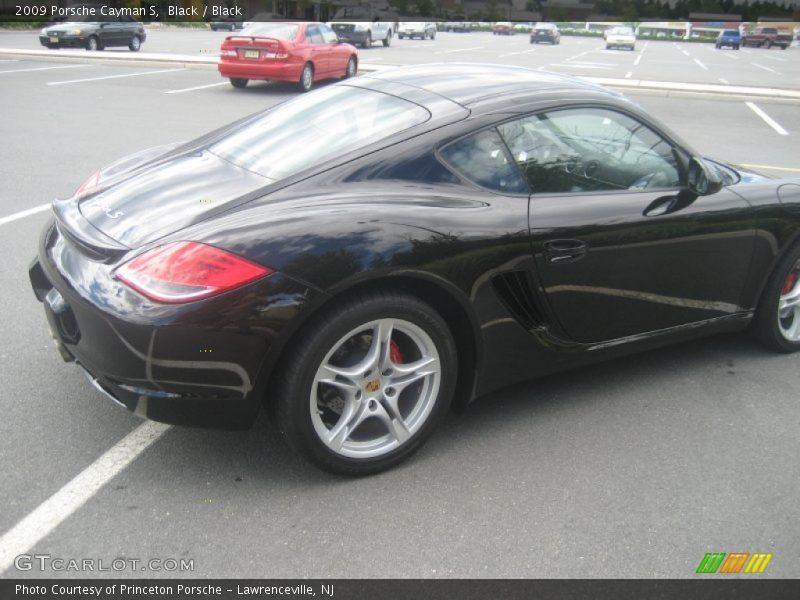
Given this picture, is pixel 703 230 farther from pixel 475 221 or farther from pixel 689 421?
pixel 475 221

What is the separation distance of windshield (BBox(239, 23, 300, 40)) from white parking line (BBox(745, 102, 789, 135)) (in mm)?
9168

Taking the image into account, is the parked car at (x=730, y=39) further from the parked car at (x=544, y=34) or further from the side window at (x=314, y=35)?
the side window at (x=314, y=35)

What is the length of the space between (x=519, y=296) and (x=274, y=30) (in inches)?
553

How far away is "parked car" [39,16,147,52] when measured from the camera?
23609 millimetres

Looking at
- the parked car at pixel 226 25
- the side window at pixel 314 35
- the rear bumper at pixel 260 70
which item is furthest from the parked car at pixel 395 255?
the parked car at pixel 226 25

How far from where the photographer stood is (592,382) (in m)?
3.80

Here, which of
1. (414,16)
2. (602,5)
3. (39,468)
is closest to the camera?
(39,468)

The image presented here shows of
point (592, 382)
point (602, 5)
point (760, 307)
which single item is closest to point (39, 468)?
point (592, 382)

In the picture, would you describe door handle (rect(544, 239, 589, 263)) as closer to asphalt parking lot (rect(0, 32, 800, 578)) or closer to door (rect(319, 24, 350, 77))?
asphalt parking lot (rect(0, 32, 800, 578))

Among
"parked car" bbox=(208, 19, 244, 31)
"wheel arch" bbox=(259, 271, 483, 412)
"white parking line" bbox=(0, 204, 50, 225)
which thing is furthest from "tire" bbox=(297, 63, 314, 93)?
"parked car" bbox=(208, 19, 244, 31)

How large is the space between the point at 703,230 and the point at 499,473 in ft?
5.03

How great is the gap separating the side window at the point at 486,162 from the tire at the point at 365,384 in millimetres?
617

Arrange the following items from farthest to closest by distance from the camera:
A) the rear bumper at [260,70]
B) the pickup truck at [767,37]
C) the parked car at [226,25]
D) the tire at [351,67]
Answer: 1. the pickup truck at [767,37]
2. the parked car at [226,25]
3. the tire at [351,67]
4. the rear bumper at [260,70]

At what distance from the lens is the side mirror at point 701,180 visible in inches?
141
